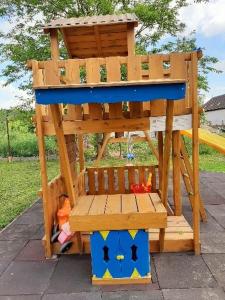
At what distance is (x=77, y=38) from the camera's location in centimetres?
549

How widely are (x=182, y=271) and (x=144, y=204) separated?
77 centimetres

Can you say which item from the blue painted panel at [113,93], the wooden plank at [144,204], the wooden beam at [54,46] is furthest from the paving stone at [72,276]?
the wooden beam at [54,46]

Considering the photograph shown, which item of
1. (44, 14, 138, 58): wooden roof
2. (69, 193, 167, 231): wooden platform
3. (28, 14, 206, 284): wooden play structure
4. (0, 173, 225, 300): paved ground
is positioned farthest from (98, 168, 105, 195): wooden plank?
(69, 193, 167, 231): wooden platform

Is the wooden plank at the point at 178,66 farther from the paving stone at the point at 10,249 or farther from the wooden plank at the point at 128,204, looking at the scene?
the paving stone at the point at 10,249

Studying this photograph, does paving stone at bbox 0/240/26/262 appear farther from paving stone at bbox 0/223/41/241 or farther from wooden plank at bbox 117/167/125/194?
wooden plank at bbox 117/167/125/194

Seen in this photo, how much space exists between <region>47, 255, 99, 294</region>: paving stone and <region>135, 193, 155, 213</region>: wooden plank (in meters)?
0.85

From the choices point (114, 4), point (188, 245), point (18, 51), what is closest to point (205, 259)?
point (188, 245)

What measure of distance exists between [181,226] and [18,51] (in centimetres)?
1085

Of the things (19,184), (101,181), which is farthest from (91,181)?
(19,184)

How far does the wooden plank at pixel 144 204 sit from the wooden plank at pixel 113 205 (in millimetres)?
200

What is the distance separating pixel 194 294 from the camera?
309cm

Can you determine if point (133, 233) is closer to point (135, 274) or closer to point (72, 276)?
point (135, 274)

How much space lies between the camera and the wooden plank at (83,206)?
133 inches

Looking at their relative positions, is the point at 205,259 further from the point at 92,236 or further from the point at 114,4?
the point at 114,4
